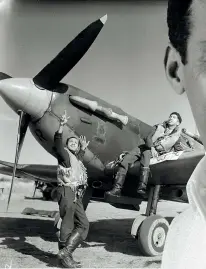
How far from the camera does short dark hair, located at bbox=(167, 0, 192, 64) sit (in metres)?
0.40

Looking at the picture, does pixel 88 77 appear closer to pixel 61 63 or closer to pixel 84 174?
pixel 61 63

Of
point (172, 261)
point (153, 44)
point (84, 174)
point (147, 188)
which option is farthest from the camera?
point (147, 188)

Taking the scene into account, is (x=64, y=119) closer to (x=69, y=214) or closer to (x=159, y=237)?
(x=69, y=214)

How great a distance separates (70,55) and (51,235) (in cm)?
53

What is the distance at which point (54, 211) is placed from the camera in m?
1.13

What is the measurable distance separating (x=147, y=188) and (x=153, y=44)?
1.60 ft

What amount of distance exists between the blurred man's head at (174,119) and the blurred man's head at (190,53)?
52cm

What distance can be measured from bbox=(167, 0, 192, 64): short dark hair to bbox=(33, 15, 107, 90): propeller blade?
591mm

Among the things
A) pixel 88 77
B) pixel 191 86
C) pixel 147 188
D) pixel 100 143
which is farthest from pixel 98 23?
pixel 191 86

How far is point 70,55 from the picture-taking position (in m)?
1.02

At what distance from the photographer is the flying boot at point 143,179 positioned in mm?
1134

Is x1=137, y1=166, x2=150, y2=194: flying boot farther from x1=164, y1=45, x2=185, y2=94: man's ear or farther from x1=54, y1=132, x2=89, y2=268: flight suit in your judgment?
x1=164, y1=45, x2=185, y2=94: man's ear

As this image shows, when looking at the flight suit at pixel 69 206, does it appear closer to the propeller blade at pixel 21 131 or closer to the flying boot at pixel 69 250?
the flying boot at pixel 69 250

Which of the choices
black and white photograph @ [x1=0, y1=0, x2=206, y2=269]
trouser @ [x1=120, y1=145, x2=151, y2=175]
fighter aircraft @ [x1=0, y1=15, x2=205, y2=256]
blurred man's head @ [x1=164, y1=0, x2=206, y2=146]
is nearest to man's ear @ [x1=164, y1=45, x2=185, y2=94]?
blurred man's head @ [x1=164, y1=0, x2=206, y2=146]
